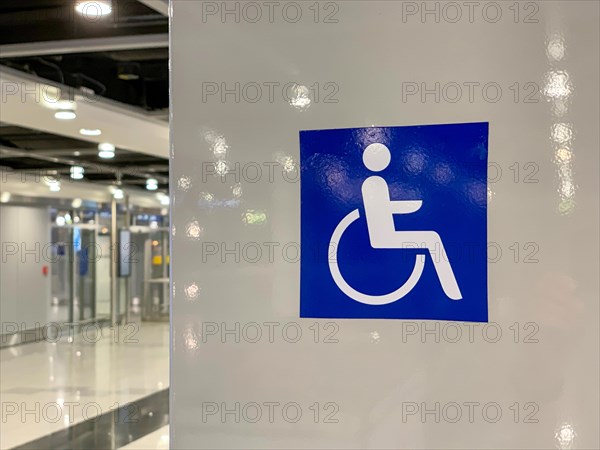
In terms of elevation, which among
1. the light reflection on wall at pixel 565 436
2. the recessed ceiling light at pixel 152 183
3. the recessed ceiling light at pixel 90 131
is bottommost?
the light reflection on wall at pixel 565 436

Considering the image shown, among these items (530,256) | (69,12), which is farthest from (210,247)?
(69,12)

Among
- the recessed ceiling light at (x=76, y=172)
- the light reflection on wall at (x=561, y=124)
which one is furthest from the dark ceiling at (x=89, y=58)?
the light reflection on wall at (x=561, y=124)

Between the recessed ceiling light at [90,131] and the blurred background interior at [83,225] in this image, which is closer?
the blurred background interior at [83,225]

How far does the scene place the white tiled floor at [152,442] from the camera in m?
5.71

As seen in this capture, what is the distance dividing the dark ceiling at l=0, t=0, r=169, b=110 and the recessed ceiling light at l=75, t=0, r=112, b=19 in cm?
17

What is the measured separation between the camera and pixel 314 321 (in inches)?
65.0

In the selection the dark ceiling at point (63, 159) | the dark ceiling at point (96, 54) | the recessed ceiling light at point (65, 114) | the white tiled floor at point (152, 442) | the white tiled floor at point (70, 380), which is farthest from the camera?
the dark ceiling at point (63, 159)

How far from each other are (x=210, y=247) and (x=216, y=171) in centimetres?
19

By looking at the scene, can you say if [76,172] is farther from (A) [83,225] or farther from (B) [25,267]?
(B) [25,267]

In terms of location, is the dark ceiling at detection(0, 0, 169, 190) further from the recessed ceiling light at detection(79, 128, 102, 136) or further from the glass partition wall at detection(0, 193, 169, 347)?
the glass partition wall at detection(0, 193, 169, 347)

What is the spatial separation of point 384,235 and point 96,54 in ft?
16.6

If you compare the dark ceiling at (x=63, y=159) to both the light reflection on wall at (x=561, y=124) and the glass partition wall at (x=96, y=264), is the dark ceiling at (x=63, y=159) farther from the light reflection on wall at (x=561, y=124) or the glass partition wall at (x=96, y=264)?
the light reflection on wall at (x=561, y=124)

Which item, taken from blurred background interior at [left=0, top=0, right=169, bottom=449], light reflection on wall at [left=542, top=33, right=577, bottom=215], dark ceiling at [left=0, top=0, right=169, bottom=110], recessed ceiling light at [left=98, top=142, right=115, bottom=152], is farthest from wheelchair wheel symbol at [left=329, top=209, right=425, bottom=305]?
recessed ceiling light at [left=98, top=142, right=115, bottom=152]

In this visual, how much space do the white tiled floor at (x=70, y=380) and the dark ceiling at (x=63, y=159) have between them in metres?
3.16
